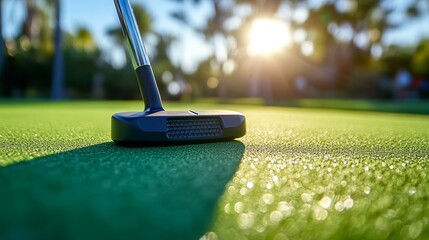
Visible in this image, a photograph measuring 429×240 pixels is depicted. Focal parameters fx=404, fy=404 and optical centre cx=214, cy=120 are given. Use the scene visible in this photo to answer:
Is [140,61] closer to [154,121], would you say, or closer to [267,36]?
[154,121]

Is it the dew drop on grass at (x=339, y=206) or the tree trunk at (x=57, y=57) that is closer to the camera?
the dew drop on grass at (x=339, y=206)

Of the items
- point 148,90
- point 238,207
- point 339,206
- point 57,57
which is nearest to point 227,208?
point 238,207

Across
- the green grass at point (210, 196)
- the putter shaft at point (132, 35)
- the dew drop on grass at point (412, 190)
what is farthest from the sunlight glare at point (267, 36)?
the dew drop on grass at point (412, 190)

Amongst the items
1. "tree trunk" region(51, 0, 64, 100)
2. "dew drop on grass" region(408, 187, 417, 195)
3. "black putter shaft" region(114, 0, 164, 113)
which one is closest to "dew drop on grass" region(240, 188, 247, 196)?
"dew drop on grass" region(408, 187, 417, 195)

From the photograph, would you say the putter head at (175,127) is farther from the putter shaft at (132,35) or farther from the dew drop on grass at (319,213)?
the dew drop on grass at (319,213)

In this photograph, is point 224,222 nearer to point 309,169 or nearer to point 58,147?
point 309,169

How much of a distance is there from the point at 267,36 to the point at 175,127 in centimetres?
1735

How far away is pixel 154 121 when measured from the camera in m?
0.99

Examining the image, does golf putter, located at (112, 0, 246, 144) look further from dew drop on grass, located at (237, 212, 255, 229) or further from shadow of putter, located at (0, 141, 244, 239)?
dew drop on grass, located at (237, 212, 255, 229)

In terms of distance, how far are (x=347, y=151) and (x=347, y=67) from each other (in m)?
24.5

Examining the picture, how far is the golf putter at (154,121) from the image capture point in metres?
0.97

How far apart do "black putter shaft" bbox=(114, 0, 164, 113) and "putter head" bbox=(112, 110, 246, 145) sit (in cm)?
8

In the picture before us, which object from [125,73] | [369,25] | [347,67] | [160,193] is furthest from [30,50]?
[160,193]

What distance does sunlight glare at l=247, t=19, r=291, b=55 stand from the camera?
55.9ft
